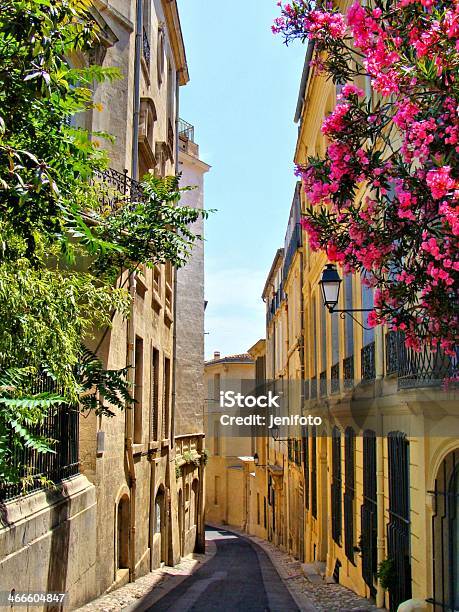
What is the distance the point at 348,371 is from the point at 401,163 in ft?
30.2

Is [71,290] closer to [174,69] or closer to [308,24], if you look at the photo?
[308,24]

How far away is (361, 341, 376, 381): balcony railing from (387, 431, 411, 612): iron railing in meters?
1.57

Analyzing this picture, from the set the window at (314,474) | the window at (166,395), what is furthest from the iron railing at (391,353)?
the window at (314,474)

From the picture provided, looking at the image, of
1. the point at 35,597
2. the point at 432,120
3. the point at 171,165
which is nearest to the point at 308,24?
the point at 432,120

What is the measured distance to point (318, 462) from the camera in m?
19.7

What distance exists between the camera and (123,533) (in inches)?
538

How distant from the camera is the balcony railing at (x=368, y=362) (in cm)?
1214

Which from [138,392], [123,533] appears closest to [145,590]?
[123,533]

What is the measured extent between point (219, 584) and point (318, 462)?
4.08m

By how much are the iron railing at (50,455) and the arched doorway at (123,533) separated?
3.51m

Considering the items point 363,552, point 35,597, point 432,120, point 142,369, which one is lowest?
point 363,552

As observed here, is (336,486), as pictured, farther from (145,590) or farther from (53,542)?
(53,542)

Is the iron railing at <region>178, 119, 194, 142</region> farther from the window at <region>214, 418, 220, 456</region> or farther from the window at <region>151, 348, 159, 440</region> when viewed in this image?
the window at <region>214, 418, 220, 456</region>

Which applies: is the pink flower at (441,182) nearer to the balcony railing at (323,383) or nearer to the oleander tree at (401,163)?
the oleander tree at (401,163)
